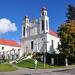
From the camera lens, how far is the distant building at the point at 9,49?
→ 83912 millimetres

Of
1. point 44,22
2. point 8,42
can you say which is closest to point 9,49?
point 8,42

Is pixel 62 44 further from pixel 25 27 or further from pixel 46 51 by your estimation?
pixel 25 27

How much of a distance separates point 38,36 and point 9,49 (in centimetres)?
2493

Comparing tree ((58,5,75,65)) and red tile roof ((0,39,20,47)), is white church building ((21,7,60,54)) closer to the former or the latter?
tree ((58,5,75,65))

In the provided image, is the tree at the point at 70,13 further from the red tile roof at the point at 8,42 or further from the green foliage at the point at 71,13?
the red tile roof at the point at 8,42

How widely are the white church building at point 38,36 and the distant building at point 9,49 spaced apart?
368 cm

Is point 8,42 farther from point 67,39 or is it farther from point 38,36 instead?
point 67,39

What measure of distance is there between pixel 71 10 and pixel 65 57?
2738 centimetres

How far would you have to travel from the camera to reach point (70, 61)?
63844mm

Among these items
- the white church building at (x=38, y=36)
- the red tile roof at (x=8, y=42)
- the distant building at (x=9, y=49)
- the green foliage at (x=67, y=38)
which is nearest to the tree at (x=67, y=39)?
the green foliage at (x=67, y=38)

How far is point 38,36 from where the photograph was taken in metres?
78.7

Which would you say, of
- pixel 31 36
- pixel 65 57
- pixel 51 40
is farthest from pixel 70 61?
pixel 31 36

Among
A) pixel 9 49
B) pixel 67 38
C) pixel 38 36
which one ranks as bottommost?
pixel 9 49

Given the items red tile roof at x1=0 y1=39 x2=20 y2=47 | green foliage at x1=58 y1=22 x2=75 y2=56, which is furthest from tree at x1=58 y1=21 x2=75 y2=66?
red tile roof at x1=0 y1=39 x2=20 y2=47
